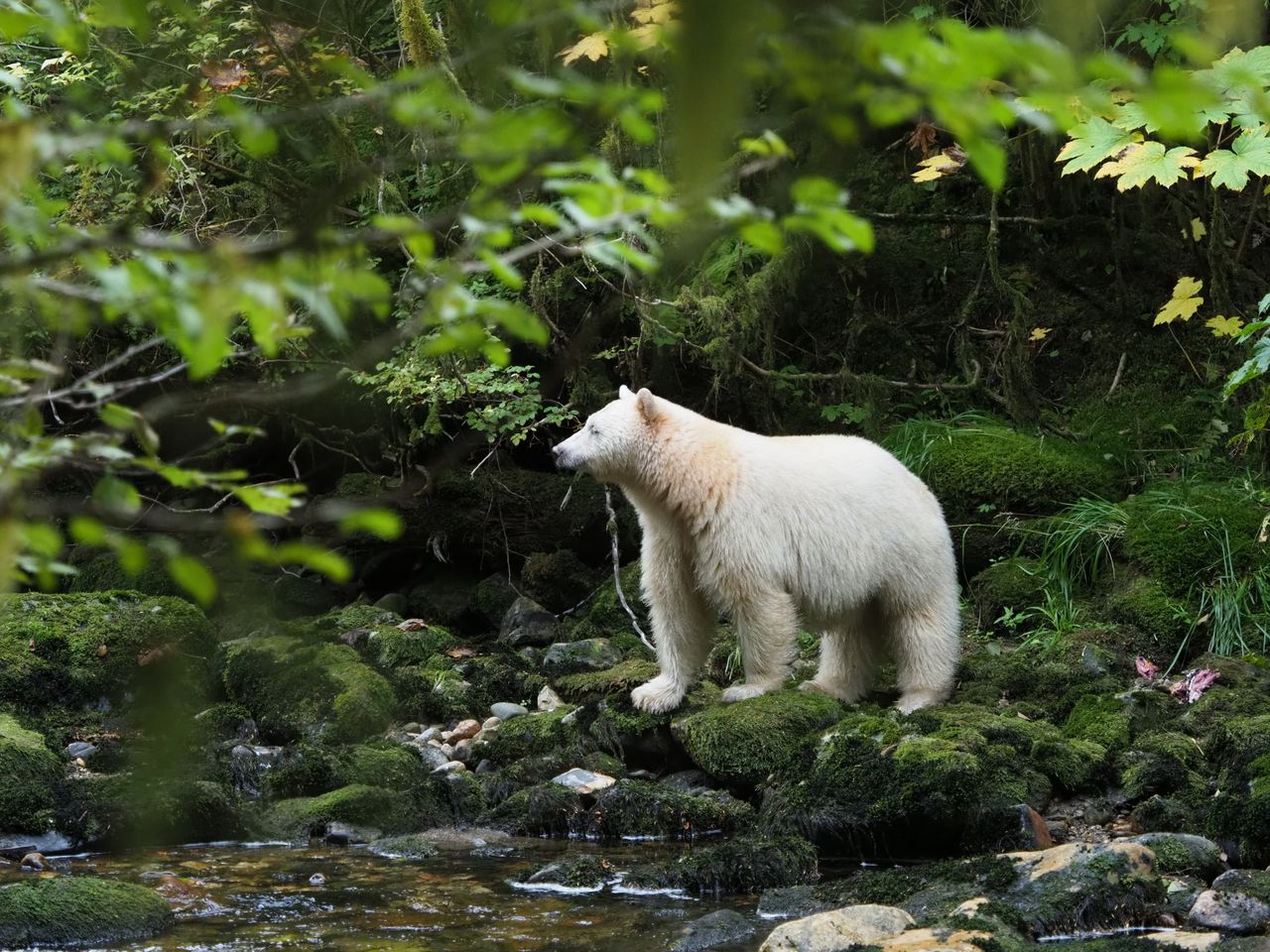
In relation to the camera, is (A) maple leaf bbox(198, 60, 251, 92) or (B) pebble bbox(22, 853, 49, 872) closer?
(B) pebble bbox(22, 853, 49, 872)

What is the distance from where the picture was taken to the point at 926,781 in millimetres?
5785

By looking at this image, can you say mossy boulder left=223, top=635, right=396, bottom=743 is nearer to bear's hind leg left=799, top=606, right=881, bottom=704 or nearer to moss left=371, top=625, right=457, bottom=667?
moss left=371, top=625, right=457, bottom=667

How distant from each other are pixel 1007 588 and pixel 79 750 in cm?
569

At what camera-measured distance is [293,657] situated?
329 inches

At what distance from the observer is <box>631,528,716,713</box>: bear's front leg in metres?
7.16

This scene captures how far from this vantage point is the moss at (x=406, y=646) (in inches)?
357

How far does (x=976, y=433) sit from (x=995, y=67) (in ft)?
27.7

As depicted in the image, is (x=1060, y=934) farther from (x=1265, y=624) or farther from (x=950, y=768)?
(x=1265, y=624)

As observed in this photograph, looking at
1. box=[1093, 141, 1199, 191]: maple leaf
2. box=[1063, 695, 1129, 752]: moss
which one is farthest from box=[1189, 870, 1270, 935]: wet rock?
box=[1093, 141, 1199, 191]: maple leaf

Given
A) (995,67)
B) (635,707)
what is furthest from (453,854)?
(995,67)

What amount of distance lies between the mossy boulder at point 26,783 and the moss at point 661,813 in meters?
2.63

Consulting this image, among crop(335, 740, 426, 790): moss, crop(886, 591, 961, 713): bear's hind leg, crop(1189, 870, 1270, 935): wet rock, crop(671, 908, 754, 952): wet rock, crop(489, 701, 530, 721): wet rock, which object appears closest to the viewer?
crop(1189, 870, 1270, 935): wet rock

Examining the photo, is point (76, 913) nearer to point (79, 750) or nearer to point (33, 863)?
point (33, 863)

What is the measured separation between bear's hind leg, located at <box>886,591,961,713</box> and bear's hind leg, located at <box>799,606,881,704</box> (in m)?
0.26
